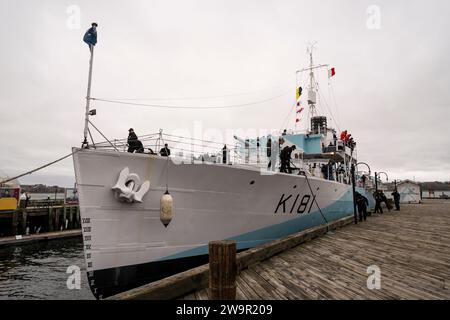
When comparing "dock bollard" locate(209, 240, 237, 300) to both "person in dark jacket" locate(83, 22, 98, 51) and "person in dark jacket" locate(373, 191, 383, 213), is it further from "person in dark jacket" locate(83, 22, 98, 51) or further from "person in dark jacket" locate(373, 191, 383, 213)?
"person in dark jacket" locate(373, 191, 383, 213)

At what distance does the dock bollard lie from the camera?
10.2 ft

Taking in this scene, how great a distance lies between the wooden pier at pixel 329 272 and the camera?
12.4 ft

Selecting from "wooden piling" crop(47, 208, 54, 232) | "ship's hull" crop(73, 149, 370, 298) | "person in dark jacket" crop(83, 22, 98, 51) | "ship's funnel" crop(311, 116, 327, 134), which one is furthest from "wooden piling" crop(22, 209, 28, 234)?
"ship's funnel" crop(311, 116, 327, 134)

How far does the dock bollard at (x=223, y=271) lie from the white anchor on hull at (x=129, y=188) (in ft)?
9.84

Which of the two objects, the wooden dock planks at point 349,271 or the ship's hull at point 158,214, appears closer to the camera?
the wooden dock planks at point 349,271

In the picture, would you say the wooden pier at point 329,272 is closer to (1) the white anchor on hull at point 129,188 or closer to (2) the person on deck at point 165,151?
(1) the white anchor on hull at point 129,188

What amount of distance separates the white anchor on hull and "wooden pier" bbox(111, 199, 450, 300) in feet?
7.54

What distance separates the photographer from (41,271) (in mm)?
12867

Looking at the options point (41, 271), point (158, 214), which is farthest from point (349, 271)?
point (41, 271)

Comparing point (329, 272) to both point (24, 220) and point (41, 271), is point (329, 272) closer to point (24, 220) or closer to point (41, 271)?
point (41, 271)

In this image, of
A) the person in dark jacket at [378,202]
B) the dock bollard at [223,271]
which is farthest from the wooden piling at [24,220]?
the person in dark jacket at [378,202]
